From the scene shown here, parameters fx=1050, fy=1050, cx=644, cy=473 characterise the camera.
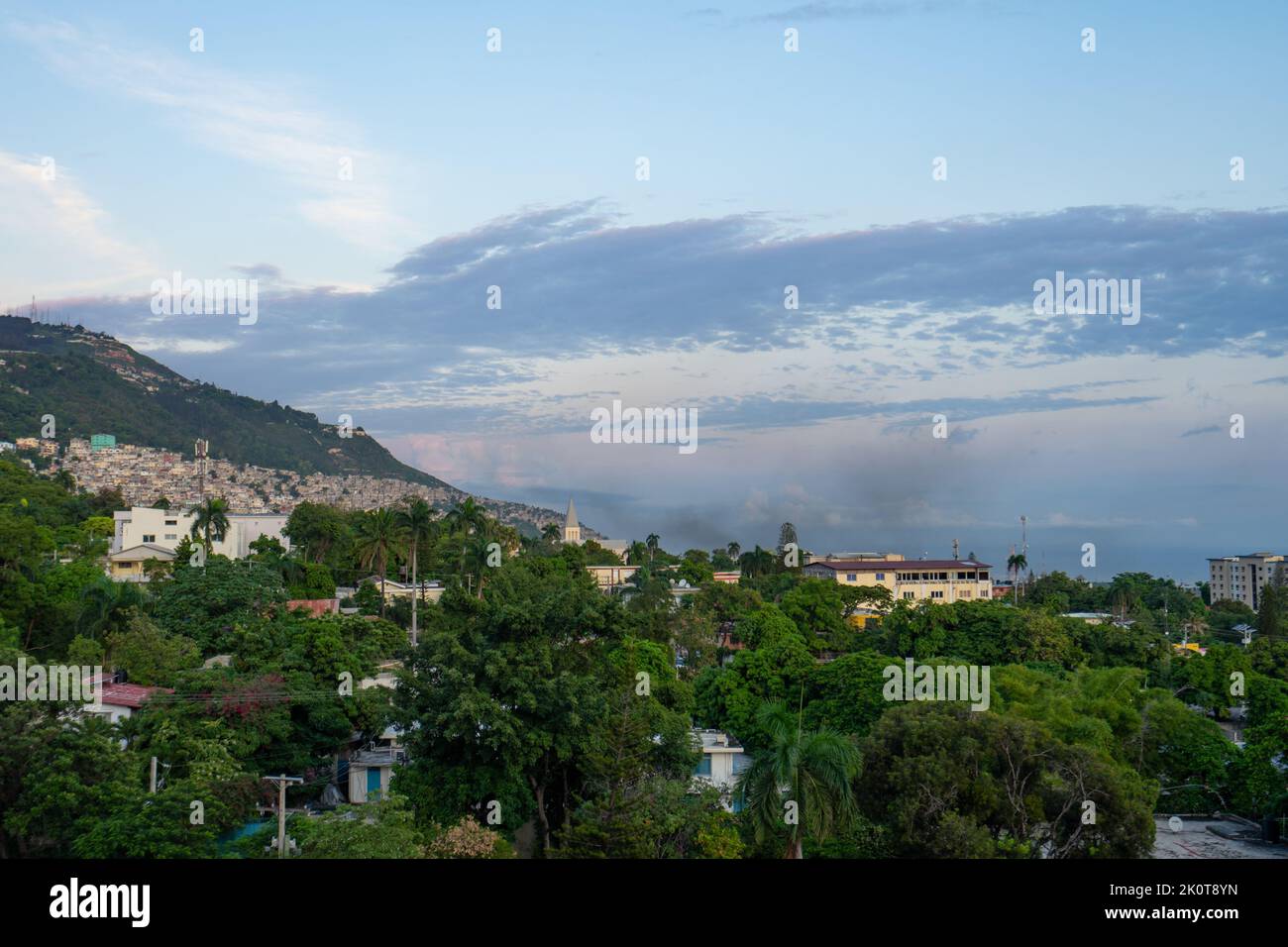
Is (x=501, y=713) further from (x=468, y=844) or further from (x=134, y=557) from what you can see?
(x=134, y=557)

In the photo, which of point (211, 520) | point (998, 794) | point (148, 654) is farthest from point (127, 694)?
point (211, 520)

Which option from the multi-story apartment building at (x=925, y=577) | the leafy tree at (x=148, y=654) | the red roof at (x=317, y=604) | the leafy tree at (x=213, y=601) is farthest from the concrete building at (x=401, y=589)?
the multi-story apartment building at (x=925, y=577)

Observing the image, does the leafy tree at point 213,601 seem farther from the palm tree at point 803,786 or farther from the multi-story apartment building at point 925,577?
the multi-story apartment building at point 925,577

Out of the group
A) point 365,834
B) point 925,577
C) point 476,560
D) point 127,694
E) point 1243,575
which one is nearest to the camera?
point 365,834
